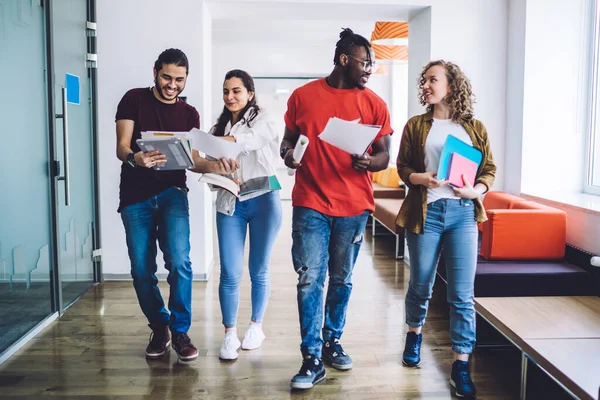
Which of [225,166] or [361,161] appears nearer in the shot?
[361,161]

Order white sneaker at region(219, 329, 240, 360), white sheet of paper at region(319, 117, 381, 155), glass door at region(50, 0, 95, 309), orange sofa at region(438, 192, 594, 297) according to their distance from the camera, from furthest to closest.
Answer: glass door at region(50, 0, 95, 309) → orange sofa at region(438, 192, 594, 297) → white sneaker at region(219, 329, 240, 360) → white sheet of paper at region(319, 117, 381, 155)

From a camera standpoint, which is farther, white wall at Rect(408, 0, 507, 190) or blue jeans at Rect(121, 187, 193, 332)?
white wall at Rect(408, 0, 507, 190)

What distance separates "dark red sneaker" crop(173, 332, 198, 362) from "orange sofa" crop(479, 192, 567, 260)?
195 cm

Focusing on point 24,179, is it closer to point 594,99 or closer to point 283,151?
point 283,151

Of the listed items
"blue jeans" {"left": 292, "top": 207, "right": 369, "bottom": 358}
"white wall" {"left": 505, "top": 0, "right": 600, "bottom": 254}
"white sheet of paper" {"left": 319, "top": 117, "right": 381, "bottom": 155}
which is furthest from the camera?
"white wall" {"left": 505, "top": 0, "right": 600, "bottom": 254}

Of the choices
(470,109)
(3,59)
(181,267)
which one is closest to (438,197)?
(470,109)

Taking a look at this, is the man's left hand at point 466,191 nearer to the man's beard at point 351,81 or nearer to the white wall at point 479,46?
the man's beard at point 351,81

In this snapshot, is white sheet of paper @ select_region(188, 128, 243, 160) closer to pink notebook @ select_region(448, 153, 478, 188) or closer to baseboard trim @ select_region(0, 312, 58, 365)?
pink notebook @ select_region(448, 153, 478, 188)

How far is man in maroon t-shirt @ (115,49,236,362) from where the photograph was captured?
2624mm

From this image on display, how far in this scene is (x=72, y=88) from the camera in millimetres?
3768

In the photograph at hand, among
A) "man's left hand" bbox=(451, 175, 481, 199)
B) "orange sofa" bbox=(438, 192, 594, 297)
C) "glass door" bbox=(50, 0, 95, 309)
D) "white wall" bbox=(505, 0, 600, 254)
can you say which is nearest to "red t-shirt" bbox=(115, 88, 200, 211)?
"glass door" bbox=(50, 0, 95, 309)

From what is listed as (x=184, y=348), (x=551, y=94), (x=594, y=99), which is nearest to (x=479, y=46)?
(x=551, y=94)

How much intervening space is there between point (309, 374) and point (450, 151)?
3.88ft

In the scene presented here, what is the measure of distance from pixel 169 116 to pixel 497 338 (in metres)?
2.19
